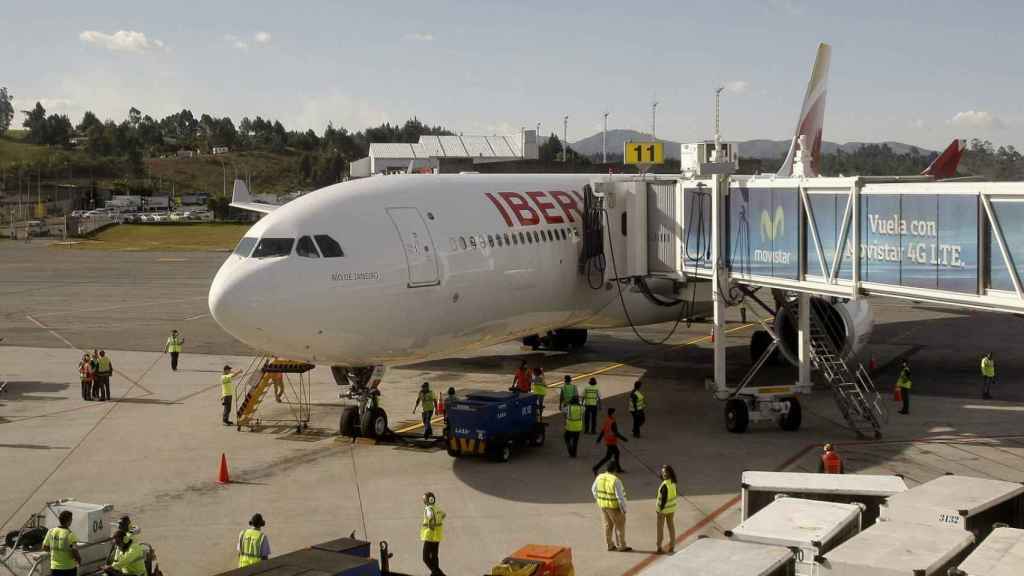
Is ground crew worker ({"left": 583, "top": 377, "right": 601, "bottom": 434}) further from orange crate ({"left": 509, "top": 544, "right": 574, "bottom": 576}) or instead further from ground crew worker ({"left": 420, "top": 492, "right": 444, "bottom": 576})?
orange crate ({"left": 509, "top": 544, "right": 574, "bottom": 576})

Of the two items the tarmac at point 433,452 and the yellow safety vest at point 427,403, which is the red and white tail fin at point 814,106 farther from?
the yellow safety vest at point 427,403

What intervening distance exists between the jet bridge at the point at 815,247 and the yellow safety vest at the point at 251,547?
11.2 metres

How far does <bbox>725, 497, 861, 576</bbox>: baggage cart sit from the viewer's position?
41.2 ft

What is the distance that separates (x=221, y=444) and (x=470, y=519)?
312 inches

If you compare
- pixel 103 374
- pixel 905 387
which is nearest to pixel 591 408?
pixel 905 387

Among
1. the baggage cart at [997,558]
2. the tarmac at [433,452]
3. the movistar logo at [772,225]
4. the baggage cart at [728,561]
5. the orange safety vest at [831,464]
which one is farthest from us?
the movistar logo at [772,225]

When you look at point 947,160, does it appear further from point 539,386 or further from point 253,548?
point 253,548

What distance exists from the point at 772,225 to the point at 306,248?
977cm

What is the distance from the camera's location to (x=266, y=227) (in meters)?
20.9

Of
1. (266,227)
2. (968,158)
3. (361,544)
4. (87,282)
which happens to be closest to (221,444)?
(266,227)

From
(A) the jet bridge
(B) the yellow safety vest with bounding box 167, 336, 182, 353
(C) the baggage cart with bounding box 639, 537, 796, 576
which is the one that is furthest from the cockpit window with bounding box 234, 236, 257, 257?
(B) the yellow safety vest with bounding box 167, 336, 182, 353

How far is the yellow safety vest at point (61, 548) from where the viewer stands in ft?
46.9

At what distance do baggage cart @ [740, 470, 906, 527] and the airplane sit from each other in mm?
8273

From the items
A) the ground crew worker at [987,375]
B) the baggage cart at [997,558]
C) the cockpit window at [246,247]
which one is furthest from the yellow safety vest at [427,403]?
the ground crew worker at [987,375]
